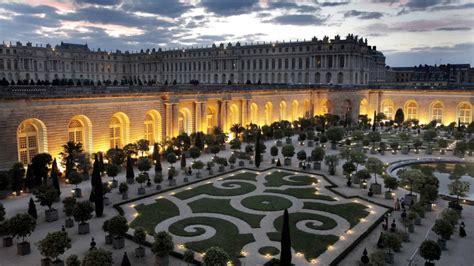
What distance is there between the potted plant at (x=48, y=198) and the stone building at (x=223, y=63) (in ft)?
215

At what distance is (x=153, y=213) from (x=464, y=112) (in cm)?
6315

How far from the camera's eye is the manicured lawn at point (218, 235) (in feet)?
68.3

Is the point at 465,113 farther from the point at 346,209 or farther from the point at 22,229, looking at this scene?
the point at 22,229

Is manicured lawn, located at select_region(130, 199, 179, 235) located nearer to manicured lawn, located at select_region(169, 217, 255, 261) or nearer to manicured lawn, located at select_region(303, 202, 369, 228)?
manicured lawn, located at select_region(169, 217, 255, 261)

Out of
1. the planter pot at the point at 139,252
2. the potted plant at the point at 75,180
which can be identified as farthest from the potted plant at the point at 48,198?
the planter pot at the point at 139,252

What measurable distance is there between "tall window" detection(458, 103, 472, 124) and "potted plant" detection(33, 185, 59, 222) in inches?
2645

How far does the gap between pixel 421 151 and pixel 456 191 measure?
23073mm

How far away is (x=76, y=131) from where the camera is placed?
38188mm

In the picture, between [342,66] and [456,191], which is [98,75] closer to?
[342,66]

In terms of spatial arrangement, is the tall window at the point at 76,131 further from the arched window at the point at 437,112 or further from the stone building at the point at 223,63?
the arched window at the point at 437,112

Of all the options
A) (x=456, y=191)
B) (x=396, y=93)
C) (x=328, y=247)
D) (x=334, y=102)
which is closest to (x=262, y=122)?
(x=334, y=102)

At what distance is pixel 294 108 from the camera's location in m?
70.3

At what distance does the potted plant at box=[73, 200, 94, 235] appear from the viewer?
72.3 feet

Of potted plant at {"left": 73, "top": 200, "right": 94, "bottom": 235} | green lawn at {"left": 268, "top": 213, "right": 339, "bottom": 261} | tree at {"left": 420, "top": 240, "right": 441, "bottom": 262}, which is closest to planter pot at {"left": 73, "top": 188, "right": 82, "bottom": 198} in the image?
potted plant at {"left": 73, "top": 200, "right": 94, "bottom": 235}
